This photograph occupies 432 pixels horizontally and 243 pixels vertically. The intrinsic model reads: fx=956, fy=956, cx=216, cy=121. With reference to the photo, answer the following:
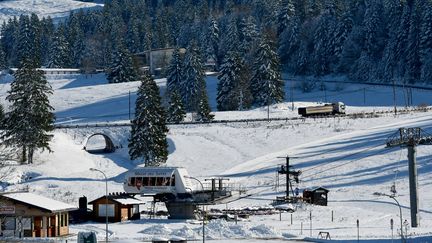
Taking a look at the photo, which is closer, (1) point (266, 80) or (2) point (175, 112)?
(2) point (175, 112)

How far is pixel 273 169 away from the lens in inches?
3056

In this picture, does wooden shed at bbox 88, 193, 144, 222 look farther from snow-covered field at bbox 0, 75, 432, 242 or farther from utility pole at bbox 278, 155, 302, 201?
utility pole at bbox 278, 155, 302, 201

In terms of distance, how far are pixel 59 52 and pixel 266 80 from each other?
70347mm

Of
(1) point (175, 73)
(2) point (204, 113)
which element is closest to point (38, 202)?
(2) point (204, 113)

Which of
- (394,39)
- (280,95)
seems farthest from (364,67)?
(280,95)

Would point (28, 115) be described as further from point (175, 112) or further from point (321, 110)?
point (321, 110)

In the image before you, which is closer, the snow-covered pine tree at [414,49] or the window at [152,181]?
the window at [152,181]

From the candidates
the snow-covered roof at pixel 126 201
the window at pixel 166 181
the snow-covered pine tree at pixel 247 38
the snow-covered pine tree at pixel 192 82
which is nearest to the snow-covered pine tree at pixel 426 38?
the snow-covered pine tree at pixel 247 38

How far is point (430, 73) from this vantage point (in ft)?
421

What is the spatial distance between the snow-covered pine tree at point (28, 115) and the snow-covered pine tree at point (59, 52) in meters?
88.5

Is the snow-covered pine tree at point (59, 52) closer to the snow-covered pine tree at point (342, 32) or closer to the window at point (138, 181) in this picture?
the snow-covered pine tree at point (342, 32)

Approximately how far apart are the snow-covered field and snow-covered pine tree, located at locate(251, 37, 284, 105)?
9.13ft

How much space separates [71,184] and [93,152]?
18.0 metres

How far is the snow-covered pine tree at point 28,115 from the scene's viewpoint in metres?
81.2
